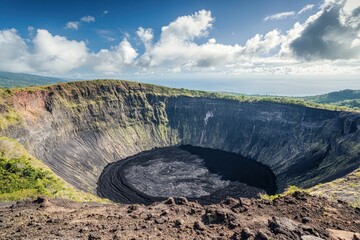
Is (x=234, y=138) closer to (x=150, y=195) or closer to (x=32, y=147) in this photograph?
(x=150, y=195)

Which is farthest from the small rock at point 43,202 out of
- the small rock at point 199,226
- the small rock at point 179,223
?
the small rock at point 199,226

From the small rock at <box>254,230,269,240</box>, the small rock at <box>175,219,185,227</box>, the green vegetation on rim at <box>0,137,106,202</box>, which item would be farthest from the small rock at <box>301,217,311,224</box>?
the green vegetation on rim at <box>0,137,106,202</box>

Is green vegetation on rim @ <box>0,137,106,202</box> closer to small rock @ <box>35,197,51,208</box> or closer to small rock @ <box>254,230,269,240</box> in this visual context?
small rock @ <box>35,197,51,208</box>

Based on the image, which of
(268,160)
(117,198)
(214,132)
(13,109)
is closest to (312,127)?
(268,160)

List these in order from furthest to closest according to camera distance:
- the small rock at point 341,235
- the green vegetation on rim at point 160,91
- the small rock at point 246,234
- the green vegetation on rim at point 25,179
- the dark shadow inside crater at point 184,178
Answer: the green vegetation on rim at point 160,91
the dark shadow inside crater at point 184,178
the green vegetation on rim at point 25,179
the small rock at point 341,235
the small rock at point 246,234

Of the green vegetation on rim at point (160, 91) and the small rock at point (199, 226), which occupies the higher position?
the green vegetation on rim at point (160, 91)

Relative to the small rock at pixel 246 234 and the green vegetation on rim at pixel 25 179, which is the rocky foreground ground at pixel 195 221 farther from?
the green vegetation on rim at pixel 25 179

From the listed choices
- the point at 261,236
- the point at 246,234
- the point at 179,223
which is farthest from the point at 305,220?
the point at 179,223
